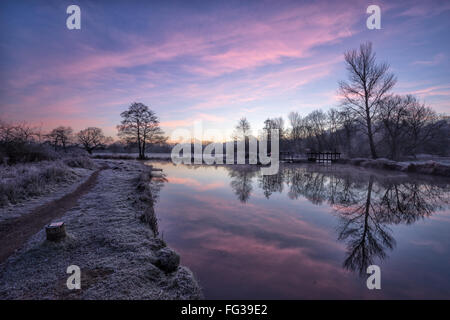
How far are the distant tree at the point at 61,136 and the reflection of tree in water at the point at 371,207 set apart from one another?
167 ft

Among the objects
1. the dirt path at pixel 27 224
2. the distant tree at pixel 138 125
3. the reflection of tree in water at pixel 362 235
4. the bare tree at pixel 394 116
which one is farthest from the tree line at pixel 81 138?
the bare tree at pixel 394 116

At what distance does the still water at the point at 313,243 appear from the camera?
3428mm

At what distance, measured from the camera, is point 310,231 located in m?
5.84

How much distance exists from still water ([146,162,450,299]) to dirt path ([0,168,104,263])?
10.9 ft

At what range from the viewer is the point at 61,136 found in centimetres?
4350

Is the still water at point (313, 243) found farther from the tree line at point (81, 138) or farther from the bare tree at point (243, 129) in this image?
the bare tree at point (243, 129)

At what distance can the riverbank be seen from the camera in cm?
299

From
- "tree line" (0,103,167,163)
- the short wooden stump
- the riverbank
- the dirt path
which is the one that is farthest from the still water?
"tree line" (0,103,167,163)

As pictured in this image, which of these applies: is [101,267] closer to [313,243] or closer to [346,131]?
[313,243]

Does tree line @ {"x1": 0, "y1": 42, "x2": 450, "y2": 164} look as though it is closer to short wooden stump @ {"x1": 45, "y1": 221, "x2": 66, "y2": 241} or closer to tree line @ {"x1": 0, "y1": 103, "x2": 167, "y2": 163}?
tree line @ {"x1": 0, "y1": 103, "x2": 167, "y2": 163}
